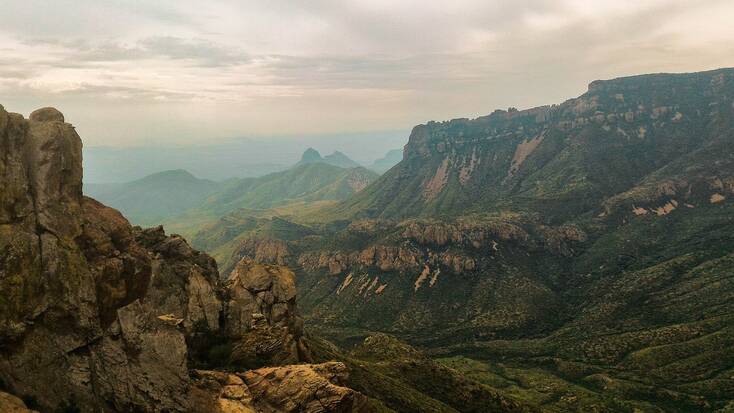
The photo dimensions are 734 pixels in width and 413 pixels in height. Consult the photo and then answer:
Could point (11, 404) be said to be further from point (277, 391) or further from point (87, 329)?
point (277, 391)

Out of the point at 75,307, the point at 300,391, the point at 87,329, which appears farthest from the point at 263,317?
the point at 75,307

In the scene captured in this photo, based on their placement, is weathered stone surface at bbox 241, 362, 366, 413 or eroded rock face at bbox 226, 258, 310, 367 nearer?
weathered stone surface at bbox 241, 362, 366, 413

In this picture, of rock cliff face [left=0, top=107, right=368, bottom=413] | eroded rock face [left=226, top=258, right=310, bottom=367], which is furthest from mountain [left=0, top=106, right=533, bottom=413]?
eroded rock face [left=226, top=258, right=310, bottom=367]

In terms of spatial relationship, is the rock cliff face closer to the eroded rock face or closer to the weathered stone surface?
the weathered stone surface

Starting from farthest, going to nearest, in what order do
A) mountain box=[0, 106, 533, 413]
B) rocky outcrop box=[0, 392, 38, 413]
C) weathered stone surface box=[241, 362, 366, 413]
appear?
1. weathered stone surface box=[241, 362, 366, 413]
2. mountain box=[0, 106, 533, 413]
3. rocky outcrop box=[0, 392, 38, 413]

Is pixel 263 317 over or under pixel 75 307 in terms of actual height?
under

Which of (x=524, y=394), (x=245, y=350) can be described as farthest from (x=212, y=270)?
(x=524, y=394)
